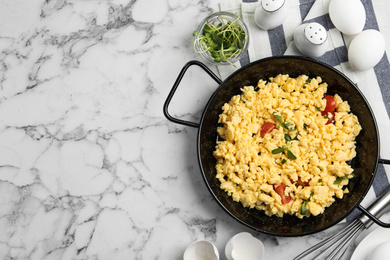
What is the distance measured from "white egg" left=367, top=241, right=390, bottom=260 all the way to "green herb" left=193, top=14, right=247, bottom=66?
0.84m

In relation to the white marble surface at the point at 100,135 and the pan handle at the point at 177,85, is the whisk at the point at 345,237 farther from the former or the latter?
A: the pan handle at the point at 177,85

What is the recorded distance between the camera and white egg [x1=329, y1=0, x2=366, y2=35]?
5.46 feet

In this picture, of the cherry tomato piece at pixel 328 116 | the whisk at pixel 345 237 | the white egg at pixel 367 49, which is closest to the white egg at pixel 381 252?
the whisk at pixel 345 237

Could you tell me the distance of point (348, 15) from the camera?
1664mm

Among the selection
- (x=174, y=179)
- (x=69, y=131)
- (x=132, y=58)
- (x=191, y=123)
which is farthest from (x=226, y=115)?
(x=69, y=131)

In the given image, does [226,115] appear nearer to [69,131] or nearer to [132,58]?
[132,58]

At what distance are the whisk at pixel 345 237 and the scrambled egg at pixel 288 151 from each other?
0.12m

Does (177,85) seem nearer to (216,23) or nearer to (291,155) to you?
(216,23)

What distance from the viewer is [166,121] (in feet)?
6.01

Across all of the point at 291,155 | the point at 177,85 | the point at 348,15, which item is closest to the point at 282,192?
the point at 291,155

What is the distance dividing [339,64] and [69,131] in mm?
1055

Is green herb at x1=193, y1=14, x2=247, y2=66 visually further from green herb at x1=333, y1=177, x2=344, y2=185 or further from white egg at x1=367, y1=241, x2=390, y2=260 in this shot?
white egg at x1=367, y1=241, x2=390, y2=260

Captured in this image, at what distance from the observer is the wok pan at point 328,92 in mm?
1650

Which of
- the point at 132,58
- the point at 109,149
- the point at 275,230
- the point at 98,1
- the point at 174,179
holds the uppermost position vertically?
the point at 98,1
